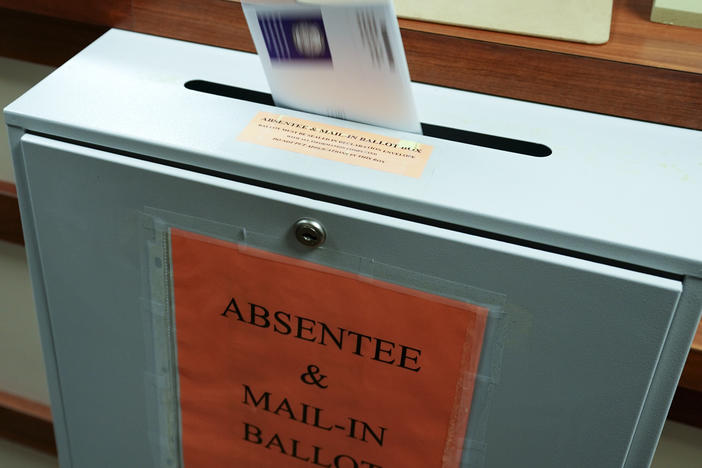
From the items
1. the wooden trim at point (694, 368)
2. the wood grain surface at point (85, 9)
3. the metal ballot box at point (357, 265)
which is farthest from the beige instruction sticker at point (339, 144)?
the wooden trim at point (694, 368)

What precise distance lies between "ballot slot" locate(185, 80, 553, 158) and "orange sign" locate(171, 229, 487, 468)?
16cm

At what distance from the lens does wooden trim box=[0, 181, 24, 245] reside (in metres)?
1.03

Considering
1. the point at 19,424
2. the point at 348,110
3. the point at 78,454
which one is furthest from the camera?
the point at 19,424

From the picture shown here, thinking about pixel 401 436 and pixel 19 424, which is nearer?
pixel 401 436

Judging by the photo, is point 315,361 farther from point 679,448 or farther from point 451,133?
point 679,448

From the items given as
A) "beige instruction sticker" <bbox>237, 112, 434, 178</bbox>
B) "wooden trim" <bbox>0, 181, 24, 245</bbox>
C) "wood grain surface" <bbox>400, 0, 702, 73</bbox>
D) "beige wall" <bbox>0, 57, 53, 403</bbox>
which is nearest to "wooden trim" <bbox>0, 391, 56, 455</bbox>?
"beige wall" <bbox>0, 57, 53, 403</bbox>

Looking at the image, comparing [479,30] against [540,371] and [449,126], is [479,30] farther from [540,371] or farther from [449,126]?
[540,371]

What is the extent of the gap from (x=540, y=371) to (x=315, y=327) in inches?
7.6

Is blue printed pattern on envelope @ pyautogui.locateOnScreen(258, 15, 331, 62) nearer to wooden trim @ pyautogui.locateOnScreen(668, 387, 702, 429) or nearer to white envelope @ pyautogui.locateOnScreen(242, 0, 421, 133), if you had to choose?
white envelope @ pyautogui.locateOnScreen(242, 0, 421, 133)

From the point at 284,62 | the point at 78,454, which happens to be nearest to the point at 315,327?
the point at 284,62

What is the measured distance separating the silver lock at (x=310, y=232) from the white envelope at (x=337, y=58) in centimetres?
12

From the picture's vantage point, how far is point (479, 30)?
73 centimetres

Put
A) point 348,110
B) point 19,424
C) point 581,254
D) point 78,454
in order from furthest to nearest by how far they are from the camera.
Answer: point 19,424 → point 78,454 → point 348,110 → point 581,254

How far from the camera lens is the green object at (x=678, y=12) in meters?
0.73
